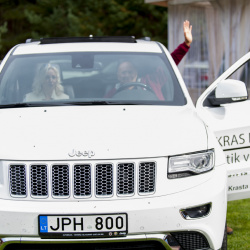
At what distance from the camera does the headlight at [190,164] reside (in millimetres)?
3516

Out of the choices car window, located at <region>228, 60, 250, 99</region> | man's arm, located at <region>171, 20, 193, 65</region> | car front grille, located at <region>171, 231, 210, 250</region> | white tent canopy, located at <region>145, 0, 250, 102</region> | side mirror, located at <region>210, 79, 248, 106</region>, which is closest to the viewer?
car front grille, located at <region>171, 231, 210, 250</region>

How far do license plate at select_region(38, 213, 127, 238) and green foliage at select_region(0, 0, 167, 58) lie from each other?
25417mm

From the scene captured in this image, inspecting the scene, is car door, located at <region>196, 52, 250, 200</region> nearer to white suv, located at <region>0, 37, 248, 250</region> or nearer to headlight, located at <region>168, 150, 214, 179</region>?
white suv, located at <region>0, 37, 248, 250</region>

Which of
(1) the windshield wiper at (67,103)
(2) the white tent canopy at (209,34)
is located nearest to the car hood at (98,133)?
(1) the windshield wiper at (67,103)

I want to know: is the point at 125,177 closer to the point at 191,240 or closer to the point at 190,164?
the point at 190,164

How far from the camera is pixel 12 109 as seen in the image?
13.9 feet

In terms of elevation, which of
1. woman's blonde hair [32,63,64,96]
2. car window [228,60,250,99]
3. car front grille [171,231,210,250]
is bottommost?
car window [228,60,250,99]

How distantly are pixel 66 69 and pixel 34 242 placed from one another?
6.11 ft

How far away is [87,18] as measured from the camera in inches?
1246

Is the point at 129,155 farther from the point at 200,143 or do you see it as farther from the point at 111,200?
the point at 200,143

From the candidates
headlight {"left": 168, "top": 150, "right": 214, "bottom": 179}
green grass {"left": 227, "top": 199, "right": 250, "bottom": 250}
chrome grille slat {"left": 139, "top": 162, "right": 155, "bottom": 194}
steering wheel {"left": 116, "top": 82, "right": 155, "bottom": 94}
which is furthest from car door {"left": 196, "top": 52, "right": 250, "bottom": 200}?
chrome grille slat {"left": 139, "top": 162, "right": 155, "bottom": 194}

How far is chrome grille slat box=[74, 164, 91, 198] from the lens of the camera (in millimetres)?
3404

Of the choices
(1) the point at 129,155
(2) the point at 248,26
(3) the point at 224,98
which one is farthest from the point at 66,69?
(2) the point at 248,26

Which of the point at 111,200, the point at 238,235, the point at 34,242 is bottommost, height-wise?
the point at 238,235
